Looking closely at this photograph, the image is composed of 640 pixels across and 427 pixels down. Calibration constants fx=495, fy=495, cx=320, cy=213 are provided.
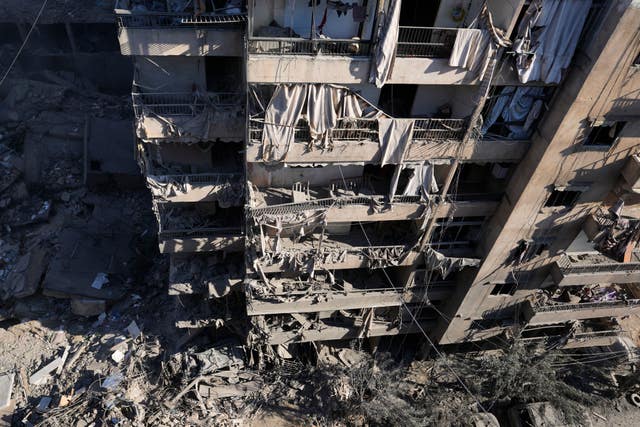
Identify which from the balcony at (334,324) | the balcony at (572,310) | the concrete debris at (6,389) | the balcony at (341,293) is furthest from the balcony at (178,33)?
the concrete debris at (6,389)

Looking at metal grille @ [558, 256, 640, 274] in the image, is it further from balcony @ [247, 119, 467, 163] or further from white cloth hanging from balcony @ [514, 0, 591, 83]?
white cloth hanging from balcony @ [514, 0, 591, 83]

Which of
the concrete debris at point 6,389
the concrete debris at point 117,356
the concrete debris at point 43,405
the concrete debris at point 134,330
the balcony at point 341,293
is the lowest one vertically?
the concrete debris at point 6,389

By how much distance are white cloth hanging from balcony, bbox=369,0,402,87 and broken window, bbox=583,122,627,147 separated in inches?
292

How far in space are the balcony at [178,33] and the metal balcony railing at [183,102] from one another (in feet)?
5.70

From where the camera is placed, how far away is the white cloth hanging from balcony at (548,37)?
46.8 ft

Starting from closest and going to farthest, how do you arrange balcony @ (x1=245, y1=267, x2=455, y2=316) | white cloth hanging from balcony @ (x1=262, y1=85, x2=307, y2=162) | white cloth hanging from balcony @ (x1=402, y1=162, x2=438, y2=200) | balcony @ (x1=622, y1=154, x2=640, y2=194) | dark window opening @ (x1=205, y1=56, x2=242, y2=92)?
1. white cloth hanging from balcony @ (x1=262, y1=85, x2=307, y2=162)
2. balcony @ (x1=622, y1=154, x2=640, y2=194)
3. dark window opening @ (x1=205, y1=56, x2=242, y2=92)
4. white cloth hanging from balcony @ (x1=402, y1=162, x2=438, y2=200)
5. balcony @ (x1=245, y1=267, x2=455, y2=316)

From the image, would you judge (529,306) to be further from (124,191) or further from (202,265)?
(124,191)

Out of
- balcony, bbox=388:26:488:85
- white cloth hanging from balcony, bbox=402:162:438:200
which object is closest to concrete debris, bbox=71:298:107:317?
white cloth hanging from balcony, bbox=402:162:438:200

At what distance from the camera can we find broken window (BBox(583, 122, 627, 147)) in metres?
16.7

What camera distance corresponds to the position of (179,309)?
1038 inches

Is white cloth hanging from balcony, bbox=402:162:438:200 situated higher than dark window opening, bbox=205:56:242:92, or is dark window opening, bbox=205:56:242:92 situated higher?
dark window opening, bbox=205:56:242:92

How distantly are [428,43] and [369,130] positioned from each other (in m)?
3.33

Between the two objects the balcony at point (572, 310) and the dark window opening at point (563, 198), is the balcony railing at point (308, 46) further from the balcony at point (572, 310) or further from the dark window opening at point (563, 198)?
the balcony at point (572, 310)

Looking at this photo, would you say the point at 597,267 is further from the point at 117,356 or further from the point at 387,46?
the point at 117,356
